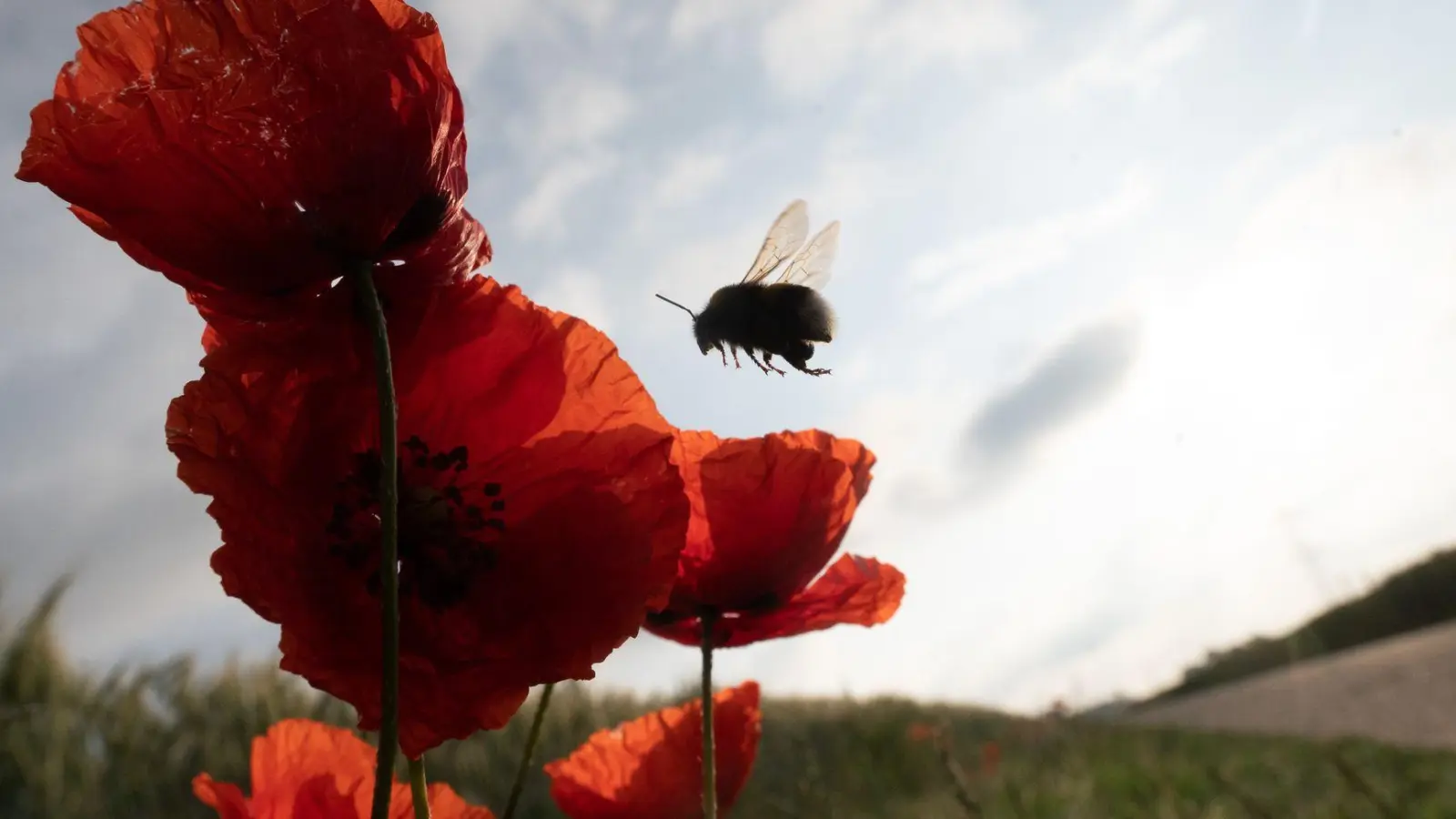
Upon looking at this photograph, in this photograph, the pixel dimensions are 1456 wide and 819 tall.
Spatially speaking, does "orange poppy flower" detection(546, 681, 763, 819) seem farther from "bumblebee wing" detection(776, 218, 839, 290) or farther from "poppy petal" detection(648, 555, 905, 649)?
"bumblebee wing" detection(776, 218, 839, 290)

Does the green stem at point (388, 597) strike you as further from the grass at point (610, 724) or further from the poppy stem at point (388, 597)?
the grass at point (610, 724)

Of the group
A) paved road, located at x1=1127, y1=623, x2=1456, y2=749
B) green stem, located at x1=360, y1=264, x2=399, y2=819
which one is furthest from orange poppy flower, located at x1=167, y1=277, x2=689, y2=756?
paved road, located at x1=1127, y1=623, x2=1456, y2=749

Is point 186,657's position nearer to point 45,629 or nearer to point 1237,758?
point 45,629

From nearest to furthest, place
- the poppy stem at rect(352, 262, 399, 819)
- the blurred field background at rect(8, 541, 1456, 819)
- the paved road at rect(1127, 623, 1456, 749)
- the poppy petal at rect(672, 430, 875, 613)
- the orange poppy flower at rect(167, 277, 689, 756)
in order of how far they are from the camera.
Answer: the poppy stem at rect(352, 262, 399, 819) < the orange poppy flower at rect(167, 277, 689, 756) < the poppy petal at rect(672, 430, 875, 613) < the blurred field background at rect(8, 541, 1456, 819) < the paved road at rect(1127, 623, 1456, 749)

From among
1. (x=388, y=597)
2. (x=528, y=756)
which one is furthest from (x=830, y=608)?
(x=388, y=597)

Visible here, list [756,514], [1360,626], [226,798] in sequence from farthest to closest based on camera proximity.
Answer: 1. [1360,626]
2. [756,514]
3. [226,798]

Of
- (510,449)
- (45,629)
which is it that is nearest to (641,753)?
(510,449)

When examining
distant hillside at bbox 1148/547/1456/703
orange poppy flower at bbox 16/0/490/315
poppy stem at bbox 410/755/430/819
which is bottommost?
poppy stem at bbox 410/755/430/819

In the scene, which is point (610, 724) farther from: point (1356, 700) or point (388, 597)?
point (1356, 700)
